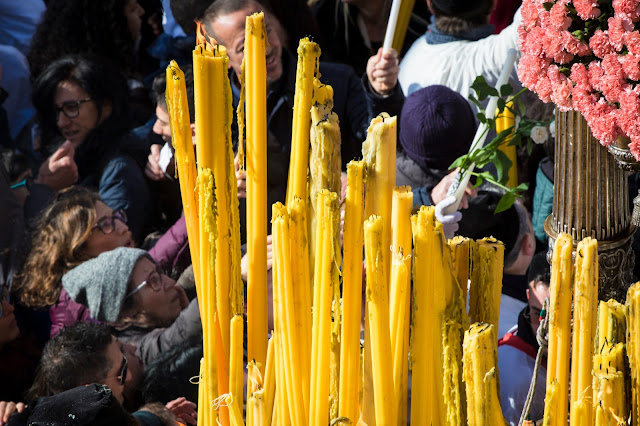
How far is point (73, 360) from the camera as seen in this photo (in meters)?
1.66

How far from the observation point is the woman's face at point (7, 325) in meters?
1.81

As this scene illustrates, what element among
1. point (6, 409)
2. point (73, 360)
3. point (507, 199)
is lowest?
point (6, 409)

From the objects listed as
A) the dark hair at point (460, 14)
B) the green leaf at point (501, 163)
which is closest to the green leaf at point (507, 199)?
the green leaf at point (501, 163)

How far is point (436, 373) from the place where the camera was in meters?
0.61

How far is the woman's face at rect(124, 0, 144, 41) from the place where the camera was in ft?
5.93

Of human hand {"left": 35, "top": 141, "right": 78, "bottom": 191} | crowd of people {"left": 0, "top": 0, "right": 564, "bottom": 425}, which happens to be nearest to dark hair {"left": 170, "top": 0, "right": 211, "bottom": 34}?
crowd of people {"left": 0, "top": 0, "right": 564, "bottom": 425}

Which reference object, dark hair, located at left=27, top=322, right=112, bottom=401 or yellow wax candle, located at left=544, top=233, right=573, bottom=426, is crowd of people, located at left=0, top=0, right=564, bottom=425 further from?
yellow wax candle, located at left=544, top=233, right=573, bottom=426

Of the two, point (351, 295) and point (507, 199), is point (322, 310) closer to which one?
point (351, 295)

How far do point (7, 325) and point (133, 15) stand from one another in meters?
0.82

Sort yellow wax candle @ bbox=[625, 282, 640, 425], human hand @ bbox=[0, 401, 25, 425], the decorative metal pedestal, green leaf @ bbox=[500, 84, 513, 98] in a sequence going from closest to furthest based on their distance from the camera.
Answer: yellow wax candle @ bbox=[625, 282, 640, 425] → the decorative metal pedestal → green leaf @ bbox=[500, 84, 513, 98] → human hand @ bbox=[0, 401, 25, 425]

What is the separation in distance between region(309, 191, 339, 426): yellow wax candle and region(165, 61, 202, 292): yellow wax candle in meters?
0.13

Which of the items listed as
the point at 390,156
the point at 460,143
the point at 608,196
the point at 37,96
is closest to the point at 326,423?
the point at 390,156

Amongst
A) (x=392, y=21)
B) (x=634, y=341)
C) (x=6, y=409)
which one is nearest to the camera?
(x=634, y=341)

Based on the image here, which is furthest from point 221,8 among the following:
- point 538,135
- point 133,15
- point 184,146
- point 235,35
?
point 184,146
